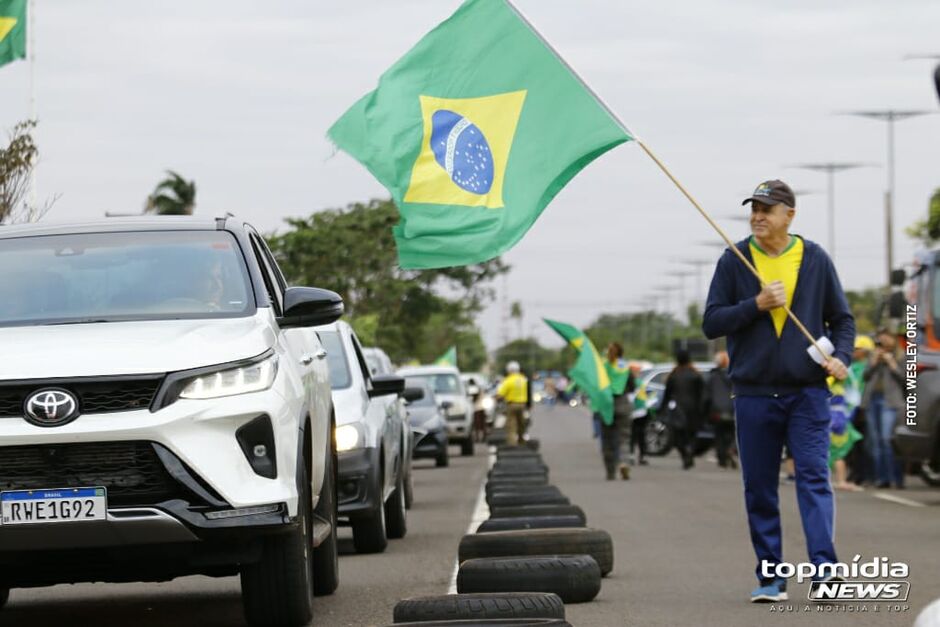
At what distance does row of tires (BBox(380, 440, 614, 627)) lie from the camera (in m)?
6.88

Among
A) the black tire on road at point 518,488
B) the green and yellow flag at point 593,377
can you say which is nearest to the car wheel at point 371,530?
the black tire on road at point 518,488

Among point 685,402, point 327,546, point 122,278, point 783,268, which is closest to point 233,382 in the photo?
point 122,278

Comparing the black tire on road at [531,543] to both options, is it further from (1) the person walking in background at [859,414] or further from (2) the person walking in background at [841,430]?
(1) the person walking in background at [859,414]

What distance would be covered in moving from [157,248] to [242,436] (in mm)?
1632

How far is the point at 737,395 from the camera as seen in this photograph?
30.0 ft

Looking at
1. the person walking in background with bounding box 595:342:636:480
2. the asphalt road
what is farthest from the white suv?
the person walking in background with bounding box 595:342:636:480

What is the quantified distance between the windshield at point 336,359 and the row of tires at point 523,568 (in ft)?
5.36

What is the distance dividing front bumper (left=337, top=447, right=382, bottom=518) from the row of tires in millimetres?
853

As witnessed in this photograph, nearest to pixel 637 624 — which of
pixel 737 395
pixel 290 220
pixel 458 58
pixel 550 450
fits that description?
pixel 737 395

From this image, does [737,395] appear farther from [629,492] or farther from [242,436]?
[629,492]

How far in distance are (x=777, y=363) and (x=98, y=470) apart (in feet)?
11.2

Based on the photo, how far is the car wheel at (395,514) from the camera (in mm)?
14500

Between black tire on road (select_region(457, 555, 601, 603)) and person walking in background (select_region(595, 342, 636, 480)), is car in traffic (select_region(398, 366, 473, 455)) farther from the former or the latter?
black tire on road (select_region(457, 555, 601, 603))

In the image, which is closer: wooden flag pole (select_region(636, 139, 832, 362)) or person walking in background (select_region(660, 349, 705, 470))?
wooden flag pole (select_region(636, 139, 832, 362))
